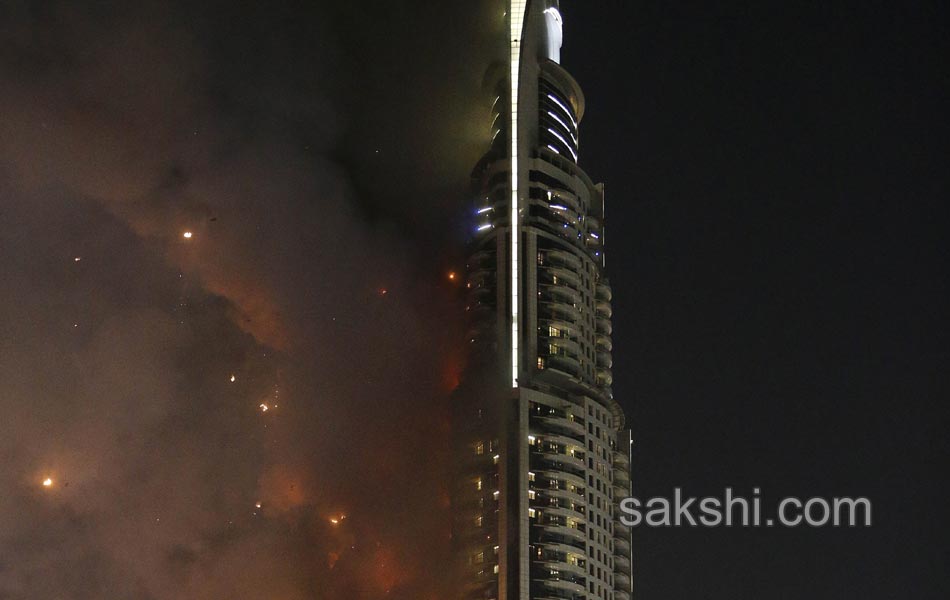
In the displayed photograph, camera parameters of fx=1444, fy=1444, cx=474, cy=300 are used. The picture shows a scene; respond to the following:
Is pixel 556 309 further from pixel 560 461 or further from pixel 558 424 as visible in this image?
pixel 560 461

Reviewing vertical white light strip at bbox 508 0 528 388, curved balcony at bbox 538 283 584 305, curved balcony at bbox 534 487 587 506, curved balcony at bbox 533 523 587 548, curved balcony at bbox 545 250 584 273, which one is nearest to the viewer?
curved balcony at bbox 533 523 587 548

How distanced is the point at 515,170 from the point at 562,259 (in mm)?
5973

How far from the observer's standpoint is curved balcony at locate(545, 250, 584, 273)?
275 ft

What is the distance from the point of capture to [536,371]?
81.2 m

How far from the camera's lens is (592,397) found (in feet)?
279

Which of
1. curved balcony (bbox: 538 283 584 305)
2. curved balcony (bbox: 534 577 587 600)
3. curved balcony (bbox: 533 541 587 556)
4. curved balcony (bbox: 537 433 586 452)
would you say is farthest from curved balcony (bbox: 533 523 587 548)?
curved balcony (bbox: 538 283 584 305)

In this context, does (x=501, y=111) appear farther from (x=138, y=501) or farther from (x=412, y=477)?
(x=138, y=501)

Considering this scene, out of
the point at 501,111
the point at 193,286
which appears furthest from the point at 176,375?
the point at 501,111

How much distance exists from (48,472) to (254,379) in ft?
39.2

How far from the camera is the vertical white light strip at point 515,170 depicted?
267 feet

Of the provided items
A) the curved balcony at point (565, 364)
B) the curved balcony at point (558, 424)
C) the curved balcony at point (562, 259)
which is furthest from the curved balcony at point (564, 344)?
the curved balcony at point (562, 259)

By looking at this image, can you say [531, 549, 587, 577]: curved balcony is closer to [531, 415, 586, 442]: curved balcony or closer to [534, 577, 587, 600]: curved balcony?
[534, 577, 587, 600]: curved balcony

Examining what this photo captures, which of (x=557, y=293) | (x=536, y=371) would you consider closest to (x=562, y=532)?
(x=536, y=371)

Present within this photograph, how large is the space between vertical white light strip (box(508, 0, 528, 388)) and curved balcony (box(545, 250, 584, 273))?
2.07 meters
